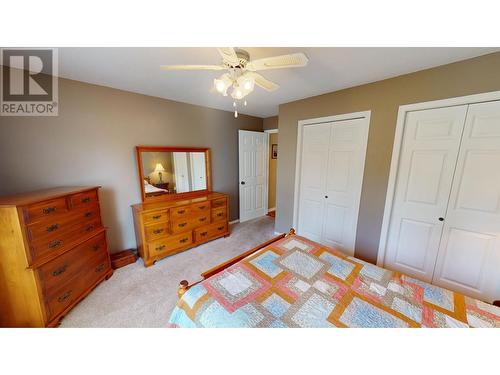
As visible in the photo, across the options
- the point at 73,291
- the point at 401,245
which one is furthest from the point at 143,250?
the point at 401,245

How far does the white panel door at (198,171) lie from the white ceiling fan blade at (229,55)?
6.40 feet

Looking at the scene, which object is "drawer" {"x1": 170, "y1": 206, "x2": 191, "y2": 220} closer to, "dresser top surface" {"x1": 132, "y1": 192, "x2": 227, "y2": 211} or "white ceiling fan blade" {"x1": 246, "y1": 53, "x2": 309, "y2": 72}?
"dresser top surface" {"x1": 132, "y1": 192, "x2": 227, "y2": 211}

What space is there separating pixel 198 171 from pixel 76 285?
1945 millimetres

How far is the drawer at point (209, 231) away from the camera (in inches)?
102

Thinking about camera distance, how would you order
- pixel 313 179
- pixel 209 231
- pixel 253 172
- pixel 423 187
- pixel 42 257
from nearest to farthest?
pixel 42 257, pixel 423 187, pixel 313 179, pixel 209 231, pixel 253 172

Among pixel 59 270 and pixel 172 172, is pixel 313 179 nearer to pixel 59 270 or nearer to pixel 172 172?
pixel 172 172

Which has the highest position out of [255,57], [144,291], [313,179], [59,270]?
[255,57]

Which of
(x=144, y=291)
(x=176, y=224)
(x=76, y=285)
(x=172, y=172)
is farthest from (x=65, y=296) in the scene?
(x=172, y=172)

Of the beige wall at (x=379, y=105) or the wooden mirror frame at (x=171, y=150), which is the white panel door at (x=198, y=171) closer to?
the wooden mirror frame at (x=171, y=150)

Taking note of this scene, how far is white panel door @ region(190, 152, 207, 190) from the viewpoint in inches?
113

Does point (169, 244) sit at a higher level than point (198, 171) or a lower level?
lower

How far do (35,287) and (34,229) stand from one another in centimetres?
44

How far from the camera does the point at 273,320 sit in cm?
87

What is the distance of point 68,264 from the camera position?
1513 millimetres
